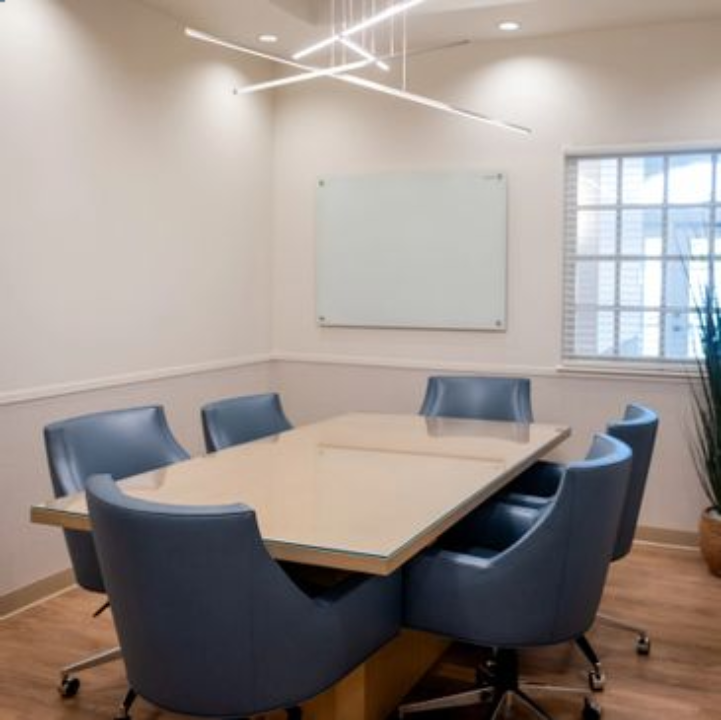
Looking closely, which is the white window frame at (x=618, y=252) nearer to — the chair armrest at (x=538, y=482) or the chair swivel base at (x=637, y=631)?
the chair armrest at (x=538, y=482)

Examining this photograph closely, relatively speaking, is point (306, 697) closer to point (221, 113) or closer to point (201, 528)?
point (201, 528)

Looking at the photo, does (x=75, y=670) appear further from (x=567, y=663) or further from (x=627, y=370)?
(x=627, y=370)

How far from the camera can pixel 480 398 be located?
437 cm

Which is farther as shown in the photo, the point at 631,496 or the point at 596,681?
the point at 631,496

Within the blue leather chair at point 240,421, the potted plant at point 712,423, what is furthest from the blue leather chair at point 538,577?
the potted plant at point 712,423

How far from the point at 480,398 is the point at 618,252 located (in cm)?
119

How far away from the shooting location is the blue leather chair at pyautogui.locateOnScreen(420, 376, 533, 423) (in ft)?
14.1

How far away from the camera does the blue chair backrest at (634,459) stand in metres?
3.00

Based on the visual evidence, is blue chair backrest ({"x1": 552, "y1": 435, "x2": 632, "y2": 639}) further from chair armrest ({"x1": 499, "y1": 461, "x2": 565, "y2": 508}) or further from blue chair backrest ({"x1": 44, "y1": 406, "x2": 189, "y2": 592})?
blue chair backrest ({"x1": 44, "y1": 406, "x2": 189, "y2": 592})

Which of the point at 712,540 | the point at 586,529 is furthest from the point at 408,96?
the point at 712,540

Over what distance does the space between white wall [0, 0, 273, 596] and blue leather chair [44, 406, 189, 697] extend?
2.34 feet

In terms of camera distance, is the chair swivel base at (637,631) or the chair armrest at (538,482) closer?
the chair swivel base at (637,631)

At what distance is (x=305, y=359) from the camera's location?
216 inches

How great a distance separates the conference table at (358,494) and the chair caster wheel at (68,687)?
722 mm
